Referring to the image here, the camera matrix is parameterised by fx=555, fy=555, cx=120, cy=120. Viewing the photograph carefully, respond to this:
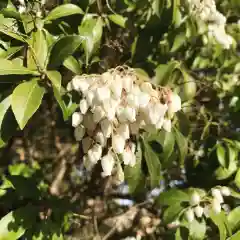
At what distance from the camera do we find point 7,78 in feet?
4.91

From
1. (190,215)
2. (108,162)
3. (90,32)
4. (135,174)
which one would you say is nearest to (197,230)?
(190,215)

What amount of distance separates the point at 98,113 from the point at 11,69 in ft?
0.89

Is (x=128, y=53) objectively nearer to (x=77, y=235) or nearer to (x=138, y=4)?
(x=138, y=4)

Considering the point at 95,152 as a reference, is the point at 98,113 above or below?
above

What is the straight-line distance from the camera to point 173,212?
5.93ft

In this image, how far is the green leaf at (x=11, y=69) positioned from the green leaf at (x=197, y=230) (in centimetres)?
73

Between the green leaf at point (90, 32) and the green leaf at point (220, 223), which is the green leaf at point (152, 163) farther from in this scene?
the green leaf at point (90, 32)

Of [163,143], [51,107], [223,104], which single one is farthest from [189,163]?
[51,107]

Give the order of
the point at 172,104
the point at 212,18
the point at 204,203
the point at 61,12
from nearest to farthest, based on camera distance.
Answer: the point at 172,104 < the point at 61,12 < the point at 204,203 < the point at 212,18

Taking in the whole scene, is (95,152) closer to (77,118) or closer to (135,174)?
(77,118)

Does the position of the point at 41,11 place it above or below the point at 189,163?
above

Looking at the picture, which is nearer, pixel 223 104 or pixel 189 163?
pixel 189 163

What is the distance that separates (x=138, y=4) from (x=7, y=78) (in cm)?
58

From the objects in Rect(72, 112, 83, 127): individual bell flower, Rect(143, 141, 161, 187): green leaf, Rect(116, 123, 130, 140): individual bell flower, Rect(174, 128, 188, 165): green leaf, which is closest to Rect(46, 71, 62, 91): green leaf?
Rect(72, 112, 83, 127): individual bell flower
